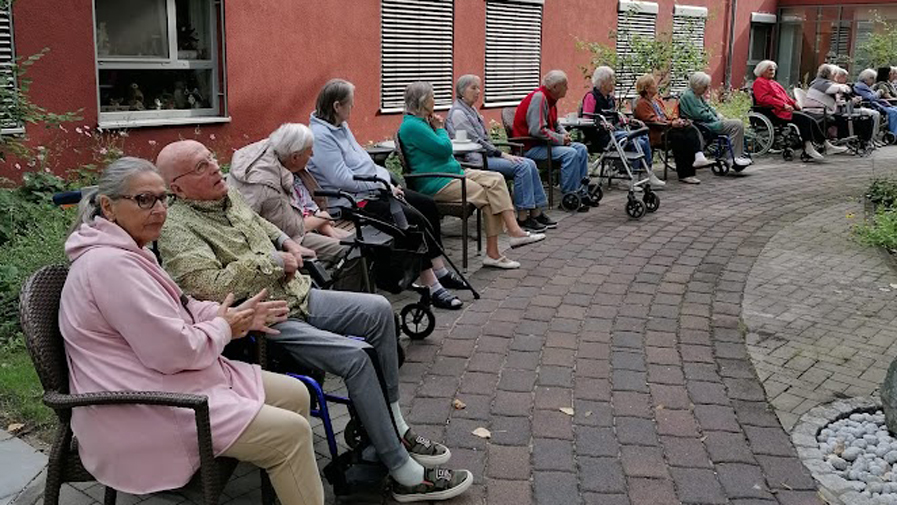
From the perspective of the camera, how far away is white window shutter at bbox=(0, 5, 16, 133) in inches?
244

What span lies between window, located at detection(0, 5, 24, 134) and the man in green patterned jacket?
325 centimetres

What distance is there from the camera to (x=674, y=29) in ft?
58.1

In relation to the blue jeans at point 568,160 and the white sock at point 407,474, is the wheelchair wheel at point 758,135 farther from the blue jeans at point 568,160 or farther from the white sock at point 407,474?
the white sock at point 407,474

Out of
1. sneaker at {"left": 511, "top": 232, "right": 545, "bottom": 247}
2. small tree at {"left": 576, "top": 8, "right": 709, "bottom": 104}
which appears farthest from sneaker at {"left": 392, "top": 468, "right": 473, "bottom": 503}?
small tree at {"left": 576, "top": 8, "right": 709, "bottom": 104}

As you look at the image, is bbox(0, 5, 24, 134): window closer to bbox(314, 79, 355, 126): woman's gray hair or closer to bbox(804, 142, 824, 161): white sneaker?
bbox(314, 79, 355, 126): woman's gray hair

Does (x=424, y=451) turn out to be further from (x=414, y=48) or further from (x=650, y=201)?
(x=414, y=48)

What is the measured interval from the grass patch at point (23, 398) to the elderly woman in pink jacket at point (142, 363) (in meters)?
1.22

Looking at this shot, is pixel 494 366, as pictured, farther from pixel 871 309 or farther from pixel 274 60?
pixel 274 60

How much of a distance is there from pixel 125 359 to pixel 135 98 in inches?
246

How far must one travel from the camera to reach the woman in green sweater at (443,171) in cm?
666

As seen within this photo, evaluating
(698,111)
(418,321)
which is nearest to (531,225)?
(418,321)

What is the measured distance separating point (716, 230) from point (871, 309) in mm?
2645

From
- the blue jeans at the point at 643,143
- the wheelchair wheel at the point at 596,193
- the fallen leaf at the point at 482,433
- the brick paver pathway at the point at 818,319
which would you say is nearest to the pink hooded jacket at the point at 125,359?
the fallen leaf at the point at 482,433

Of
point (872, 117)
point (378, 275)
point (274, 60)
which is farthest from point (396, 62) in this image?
point (872, 117)
